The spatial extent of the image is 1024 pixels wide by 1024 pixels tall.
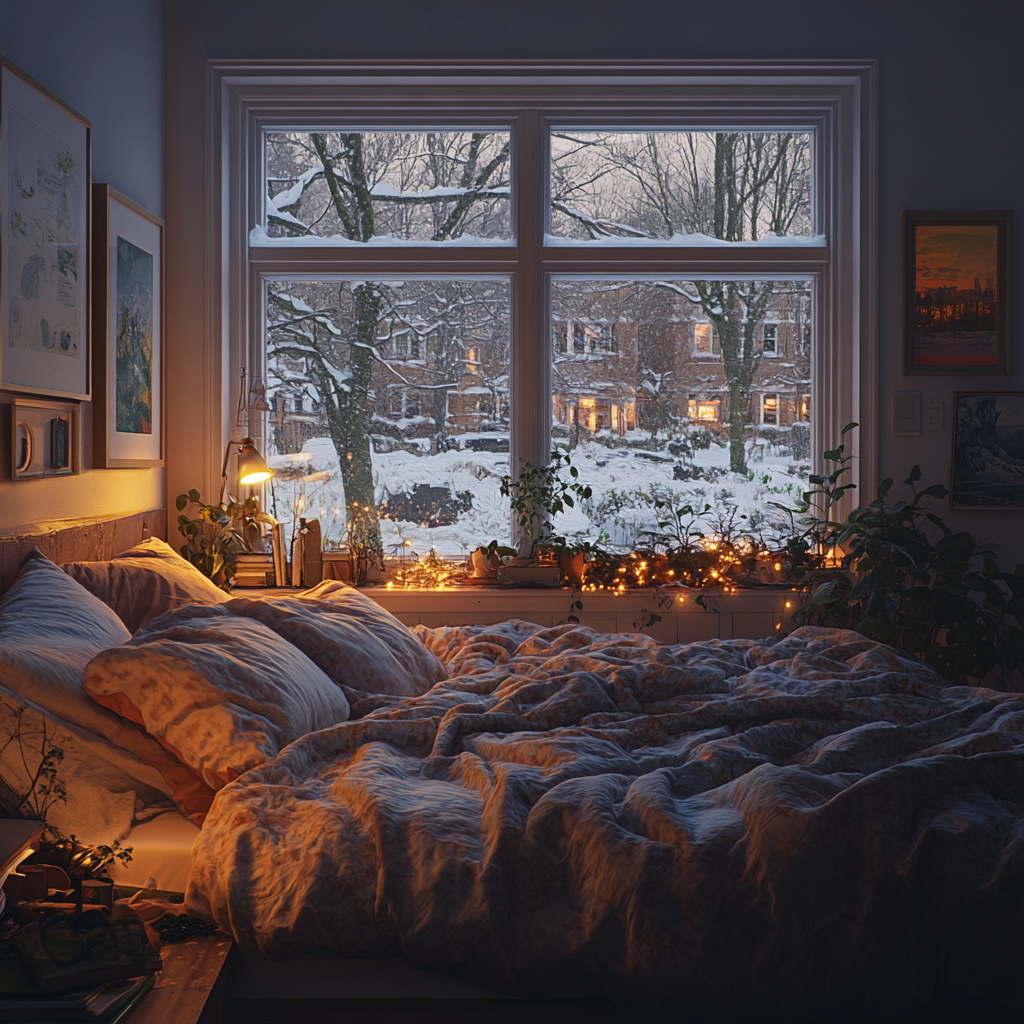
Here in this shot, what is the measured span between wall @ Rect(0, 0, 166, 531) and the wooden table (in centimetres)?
127

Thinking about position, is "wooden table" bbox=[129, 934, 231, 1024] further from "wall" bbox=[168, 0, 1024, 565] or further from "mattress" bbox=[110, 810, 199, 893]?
"wall" bbox=[168, 0, 1024, 565]

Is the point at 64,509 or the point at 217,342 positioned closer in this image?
the point at 64,509

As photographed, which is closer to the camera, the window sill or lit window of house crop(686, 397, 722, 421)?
the window sill

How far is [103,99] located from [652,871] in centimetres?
288

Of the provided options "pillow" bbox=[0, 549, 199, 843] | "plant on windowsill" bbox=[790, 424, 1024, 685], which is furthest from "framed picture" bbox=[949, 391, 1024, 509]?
"pillow" bbox=[0, 549, 199, 843]

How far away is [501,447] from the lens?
13.0 feet

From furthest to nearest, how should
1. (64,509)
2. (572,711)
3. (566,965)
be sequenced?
1. (64,509)
2. (572,711)
3. (566,965)

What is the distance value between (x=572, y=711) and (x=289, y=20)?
10.1ft

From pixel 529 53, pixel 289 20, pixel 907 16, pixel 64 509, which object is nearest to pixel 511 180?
pixel 529 53

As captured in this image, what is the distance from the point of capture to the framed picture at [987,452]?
3.72 meters

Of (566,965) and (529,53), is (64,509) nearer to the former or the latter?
(566,965)

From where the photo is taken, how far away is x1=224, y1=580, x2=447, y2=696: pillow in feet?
7.19

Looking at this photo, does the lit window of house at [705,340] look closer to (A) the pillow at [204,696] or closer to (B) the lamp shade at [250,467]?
(B) the lamp shade at [250,467]

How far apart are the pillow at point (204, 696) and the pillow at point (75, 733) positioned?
3 cm
